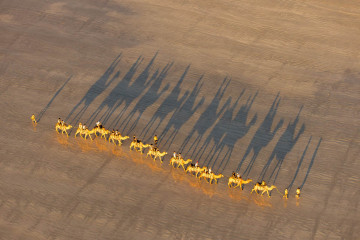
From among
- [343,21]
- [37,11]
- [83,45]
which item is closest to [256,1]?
[343,21]

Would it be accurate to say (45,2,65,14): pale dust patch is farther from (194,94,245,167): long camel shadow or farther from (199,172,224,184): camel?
(199,172,224,184): camel

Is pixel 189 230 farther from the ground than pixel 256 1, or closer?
closer

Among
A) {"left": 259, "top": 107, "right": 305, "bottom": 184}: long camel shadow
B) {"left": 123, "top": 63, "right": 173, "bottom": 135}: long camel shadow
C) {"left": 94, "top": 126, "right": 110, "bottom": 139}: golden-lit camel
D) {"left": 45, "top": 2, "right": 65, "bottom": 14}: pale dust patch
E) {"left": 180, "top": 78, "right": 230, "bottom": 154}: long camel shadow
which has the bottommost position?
{"left": 259, "top": 107, "right": 305, "bottom": 184}: long camel shadow

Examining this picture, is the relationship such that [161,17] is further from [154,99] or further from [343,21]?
[343,21]

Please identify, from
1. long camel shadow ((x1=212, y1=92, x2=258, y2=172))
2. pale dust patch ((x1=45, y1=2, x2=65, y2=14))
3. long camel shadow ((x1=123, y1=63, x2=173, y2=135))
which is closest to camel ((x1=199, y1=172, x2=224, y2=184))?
long camel shadow ((x1=212, y1=92, x2=258, y2=172))

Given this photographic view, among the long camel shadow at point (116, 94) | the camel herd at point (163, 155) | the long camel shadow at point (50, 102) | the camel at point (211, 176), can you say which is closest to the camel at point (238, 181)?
the camel herd at point (163, 155)

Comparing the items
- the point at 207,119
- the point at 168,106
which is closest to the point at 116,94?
the point at 168,106

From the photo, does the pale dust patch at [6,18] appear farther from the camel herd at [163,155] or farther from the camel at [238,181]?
the camel at [238,181]

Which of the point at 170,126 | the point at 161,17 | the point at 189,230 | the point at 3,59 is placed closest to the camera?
the point at 189,230
